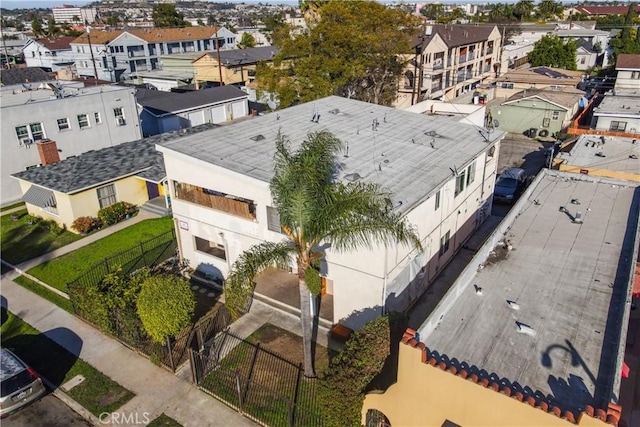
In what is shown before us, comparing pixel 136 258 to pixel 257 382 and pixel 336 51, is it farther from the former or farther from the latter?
pixel 336 51

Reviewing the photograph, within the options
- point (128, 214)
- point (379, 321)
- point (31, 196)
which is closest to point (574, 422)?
point (379, 321)

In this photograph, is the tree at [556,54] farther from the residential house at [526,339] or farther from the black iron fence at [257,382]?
the black iron fence at [257,382]

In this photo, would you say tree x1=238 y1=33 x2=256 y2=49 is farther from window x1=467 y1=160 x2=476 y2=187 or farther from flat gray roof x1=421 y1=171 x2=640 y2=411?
flat gray roof x1=421 y1=171 x2=640 y2=411

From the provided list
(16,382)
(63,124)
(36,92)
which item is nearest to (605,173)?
(16,382)

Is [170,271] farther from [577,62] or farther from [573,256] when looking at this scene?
[577,62]

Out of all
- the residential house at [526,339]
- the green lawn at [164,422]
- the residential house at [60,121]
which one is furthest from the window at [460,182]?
the residential house at [60,121]

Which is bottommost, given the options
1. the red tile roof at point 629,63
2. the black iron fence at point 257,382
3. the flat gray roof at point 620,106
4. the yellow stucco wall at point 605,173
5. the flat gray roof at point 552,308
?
A: the black iron fence at point 257,382
